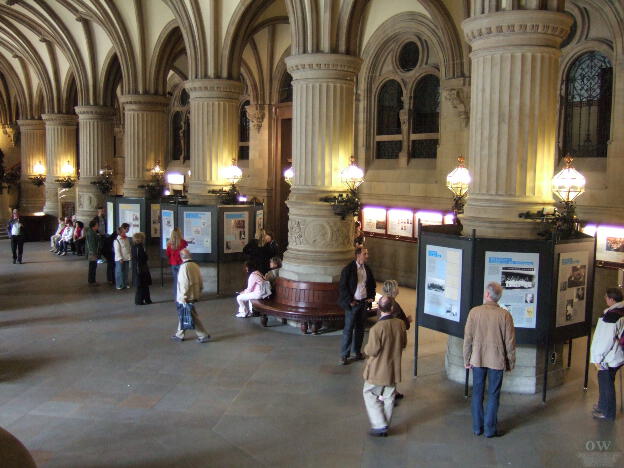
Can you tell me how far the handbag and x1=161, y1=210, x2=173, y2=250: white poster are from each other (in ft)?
17.4

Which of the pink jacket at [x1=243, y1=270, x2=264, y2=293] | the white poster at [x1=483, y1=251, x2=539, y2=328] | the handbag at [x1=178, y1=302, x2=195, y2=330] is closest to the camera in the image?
the white poster at [x1=483, y1=251, x2=539, y2=328]

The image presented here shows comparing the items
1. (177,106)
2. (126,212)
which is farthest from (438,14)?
(177,106)

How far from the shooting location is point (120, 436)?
6742mm

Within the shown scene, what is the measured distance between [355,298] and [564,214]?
10.3ft

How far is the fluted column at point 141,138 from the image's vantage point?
60.5 feet

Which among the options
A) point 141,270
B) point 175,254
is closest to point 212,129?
point 175,254

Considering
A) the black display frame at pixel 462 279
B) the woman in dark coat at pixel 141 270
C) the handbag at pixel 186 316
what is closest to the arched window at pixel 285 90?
the woman in dark coat at pixel 141 270

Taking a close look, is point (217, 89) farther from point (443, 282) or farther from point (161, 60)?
point (443, 282)

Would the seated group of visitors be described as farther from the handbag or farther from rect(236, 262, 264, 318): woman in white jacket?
the handbag

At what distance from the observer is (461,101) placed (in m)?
14.6

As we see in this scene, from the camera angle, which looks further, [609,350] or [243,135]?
[243,135]

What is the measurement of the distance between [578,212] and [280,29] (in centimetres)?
1266

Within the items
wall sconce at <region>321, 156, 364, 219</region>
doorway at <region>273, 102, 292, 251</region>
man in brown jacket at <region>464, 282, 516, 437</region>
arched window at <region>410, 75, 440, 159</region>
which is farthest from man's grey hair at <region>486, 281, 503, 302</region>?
doorway at <region>273, 102, 292, 251</region>

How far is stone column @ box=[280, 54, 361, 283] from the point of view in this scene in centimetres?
1167
